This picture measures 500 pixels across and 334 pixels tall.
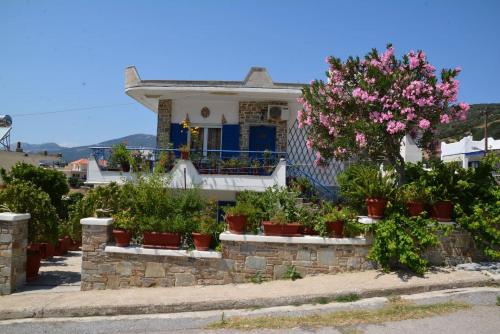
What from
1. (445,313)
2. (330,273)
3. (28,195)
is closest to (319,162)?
(330,273)

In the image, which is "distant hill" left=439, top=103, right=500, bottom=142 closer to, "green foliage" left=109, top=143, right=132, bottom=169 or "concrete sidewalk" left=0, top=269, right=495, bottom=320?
"green foliage" left=109, top=143, right=132, bottom=169

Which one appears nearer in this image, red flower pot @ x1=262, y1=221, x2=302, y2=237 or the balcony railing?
red flower pot @ x1=262, y1=221, x2=302, y2=237

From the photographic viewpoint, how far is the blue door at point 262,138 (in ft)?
49.8

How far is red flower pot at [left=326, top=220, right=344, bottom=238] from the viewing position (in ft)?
25.4

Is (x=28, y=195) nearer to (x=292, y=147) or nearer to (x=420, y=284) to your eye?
(x=420, y=284)

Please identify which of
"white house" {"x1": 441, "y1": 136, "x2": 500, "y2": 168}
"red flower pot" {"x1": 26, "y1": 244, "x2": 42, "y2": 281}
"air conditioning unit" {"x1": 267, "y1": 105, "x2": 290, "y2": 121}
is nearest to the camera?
"red flower pot" {"x1": 26, "y1": 244, "x2": 42, "y2": 281}

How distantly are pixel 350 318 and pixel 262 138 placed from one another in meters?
9.88

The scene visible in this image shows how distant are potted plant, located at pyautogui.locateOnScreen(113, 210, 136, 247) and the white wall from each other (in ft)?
23.5

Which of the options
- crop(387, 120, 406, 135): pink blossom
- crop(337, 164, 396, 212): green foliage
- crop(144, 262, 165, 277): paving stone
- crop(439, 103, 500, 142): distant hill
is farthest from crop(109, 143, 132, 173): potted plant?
crop(439, 103, 500, 142): distant hill

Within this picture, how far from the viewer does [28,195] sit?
891 cm

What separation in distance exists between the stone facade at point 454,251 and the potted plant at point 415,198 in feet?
2.07

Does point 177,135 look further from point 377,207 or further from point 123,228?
point 377,207

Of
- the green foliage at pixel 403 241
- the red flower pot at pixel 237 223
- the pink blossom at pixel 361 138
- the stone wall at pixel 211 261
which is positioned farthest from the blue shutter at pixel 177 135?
the green foliage at pixel 403 241

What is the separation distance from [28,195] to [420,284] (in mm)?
7770
